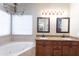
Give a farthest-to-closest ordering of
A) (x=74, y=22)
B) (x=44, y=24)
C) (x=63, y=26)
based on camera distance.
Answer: (x=63, y=26) < (x=44, y=24) < (x=74, y=22)

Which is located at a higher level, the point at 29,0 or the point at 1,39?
the point at 29,0

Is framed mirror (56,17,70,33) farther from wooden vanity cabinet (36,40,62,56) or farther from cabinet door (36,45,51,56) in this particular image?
cabinet door (36,45,51,56)

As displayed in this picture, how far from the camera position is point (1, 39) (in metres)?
2.46

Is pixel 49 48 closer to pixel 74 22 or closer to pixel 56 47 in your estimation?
pixel 56 47

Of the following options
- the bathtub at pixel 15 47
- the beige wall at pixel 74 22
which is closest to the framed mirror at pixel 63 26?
the beige wall at pixel 74 22

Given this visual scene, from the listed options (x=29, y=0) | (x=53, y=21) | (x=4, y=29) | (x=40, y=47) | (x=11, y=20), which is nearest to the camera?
(x=29, y=0)

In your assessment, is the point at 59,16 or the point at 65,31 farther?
the point at 59,16

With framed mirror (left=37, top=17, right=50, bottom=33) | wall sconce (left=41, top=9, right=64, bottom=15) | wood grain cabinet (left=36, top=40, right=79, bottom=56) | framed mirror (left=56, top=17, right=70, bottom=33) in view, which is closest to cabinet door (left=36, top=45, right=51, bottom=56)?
wood grain cabinet (left=36, top=40, right=79, bottom=56)

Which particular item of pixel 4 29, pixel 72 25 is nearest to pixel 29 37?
pixel 4 29

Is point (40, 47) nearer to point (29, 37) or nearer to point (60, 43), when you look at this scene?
point (60, 43)

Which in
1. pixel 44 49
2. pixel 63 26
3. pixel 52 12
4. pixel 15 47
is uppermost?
pixel 52 12

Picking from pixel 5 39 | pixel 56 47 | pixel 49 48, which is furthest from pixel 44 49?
pixel 5 39

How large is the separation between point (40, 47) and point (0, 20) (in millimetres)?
1323

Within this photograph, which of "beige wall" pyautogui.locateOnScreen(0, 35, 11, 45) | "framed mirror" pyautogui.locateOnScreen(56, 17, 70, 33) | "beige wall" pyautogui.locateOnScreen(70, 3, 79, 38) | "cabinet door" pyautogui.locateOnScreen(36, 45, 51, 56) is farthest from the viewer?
"cabinet door" pyautogui.locateOnScreen(36, 45, 51, 56)
